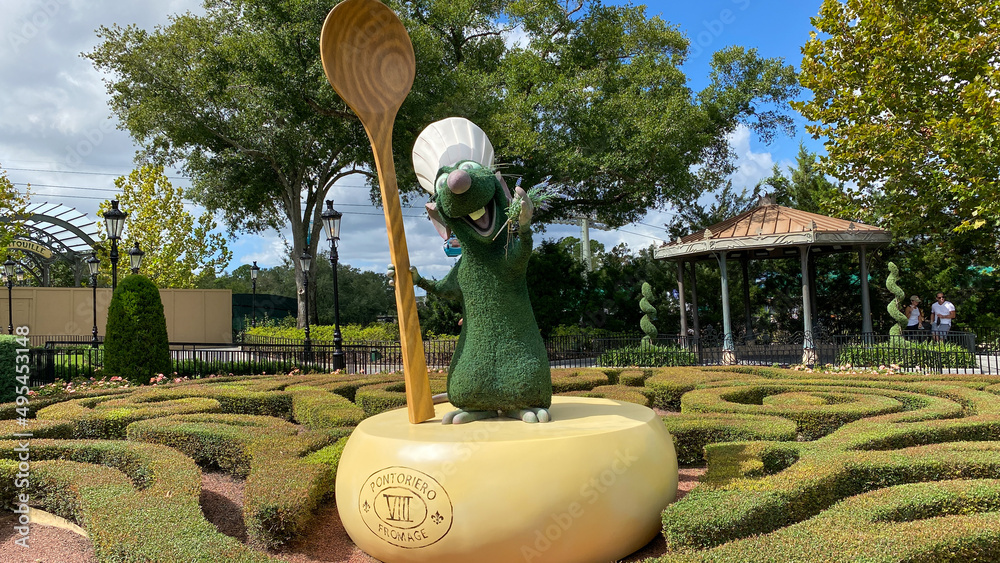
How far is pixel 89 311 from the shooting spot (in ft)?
81.8

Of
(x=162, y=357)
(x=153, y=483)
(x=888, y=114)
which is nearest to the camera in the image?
(x=153, y=483)

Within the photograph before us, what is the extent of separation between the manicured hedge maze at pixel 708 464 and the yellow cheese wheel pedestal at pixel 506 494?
13.9 inches

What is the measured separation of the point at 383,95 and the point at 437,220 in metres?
0.99

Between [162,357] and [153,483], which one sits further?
[162,357]

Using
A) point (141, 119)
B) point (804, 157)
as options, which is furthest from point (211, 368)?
point (804, 157)

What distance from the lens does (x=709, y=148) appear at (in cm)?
2286

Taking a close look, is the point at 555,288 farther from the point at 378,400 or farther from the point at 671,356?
→ the point at 378,400

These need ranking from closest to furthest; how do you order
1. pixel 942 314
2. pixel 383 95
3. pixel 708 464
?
pixel 383 95 → pixel 708 464 → pixel 942 314

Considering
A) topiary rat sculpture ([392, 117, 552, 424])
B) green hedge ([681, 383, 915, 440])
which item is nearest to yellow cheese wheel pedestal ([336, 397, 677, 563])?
topiary rat sculpture ([392, 117, 552, 424])

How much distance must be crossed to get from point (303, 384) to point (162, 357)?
3575mm

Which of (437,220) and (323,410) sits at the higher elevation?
(437,220)

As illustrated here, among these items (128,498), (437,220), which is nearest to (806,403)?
(437,220)

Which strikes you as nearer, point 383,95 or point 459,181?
point 459,181

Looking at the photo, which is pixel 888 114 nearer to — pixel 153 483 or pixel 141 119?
pixel 153 483
